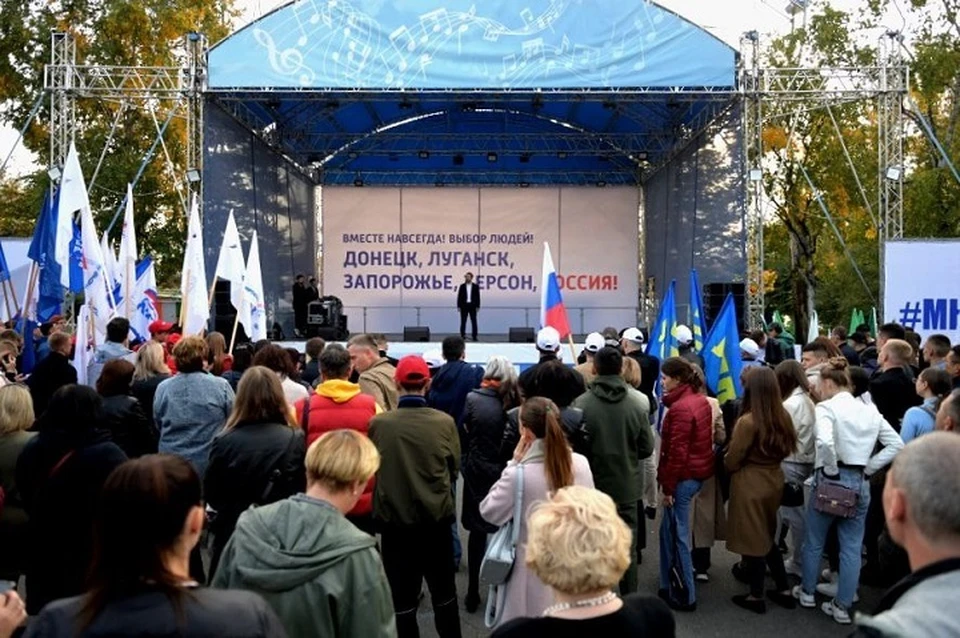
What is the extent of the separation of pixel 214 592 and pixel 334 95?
14.5m

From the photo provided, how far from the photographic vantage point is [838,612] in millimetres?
5668

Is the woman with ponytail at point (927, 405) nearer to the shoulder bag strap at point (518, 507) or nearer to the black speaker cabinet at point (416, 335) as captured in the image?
the shoulder bag strap at point (518, 507)

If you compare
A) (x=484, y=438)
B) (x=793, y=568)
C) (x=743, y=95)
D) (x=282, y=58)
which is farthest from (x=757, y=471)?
(x=282, y=58)

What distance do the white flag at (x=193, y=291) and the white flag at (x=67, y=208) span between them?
3.79 ft

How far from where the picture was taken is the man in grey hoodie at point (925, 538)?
175 centimetres

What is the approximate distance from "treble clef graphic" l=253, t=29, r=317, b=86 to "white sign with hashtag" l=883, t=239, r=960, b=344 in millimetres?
9511

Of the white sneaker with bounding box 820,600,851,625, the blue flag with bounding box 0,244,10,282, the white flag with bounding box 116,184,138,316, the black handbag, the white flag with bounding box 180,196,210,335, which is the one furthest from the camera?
the blue flag with bounding box 0,244,10,282

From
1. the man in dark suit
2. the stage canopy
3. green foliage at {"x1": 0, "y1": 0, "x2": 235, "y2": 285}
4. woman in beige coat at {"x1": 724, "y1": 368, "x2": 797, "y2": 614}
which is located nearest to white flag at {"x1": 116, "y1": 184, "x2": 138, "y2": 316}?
the stage canopy

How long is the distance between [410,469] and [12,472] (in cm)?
178

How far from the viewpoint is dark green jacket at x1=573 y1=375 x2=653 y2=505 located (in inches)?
206

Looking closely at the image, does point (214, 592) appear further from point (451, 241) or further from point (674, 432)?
point (451, 241)

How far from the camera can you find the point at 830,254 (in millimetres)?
36031

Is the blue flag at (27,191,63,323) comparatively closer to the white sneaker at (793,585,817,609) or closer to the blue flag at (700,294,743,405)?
the blue flag at (700,294,743,405)

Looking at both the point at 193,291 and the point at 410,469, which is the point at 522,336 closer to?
the point at 193,291
